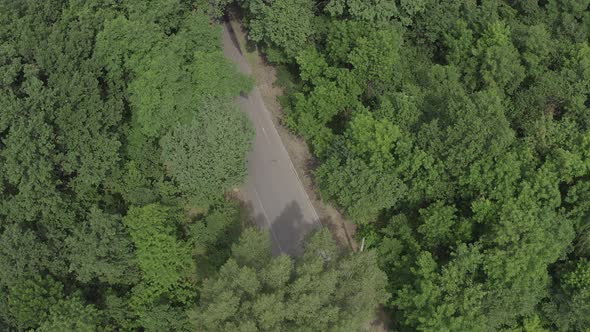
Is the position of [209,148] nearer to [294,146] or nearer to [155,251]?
[155,251]

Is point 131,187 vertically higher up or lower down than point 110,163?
lower down

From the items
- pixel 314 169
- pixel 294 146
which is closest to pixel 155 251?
pixel 314 169

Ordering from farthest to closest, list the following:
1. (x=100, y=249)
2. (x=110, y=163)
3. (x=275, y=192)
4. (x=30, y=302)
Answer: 1. (x=275, y=192)
2. (x=110, y=163)
3. (x=100, y=249)
4. (x=30, y=302)

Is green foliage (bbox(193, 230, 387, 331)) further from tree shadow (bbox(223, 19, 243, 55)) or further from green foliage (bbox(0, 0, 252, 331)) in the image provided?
tree shadow (bbox(223, 19, 243, 55))

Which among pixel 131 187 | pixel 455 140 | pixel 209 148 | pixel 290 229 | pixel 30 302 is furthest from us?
pixel 290 229

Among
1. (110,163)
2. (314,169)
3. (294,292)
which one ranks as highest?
(110,163)

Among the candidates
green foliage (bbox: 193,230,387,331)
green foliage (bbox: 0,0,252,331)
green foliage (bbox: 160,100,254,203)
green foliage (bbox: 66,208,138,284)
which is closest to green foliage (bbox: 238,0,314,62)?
green foliage (bbox: 0,0,252,331)
